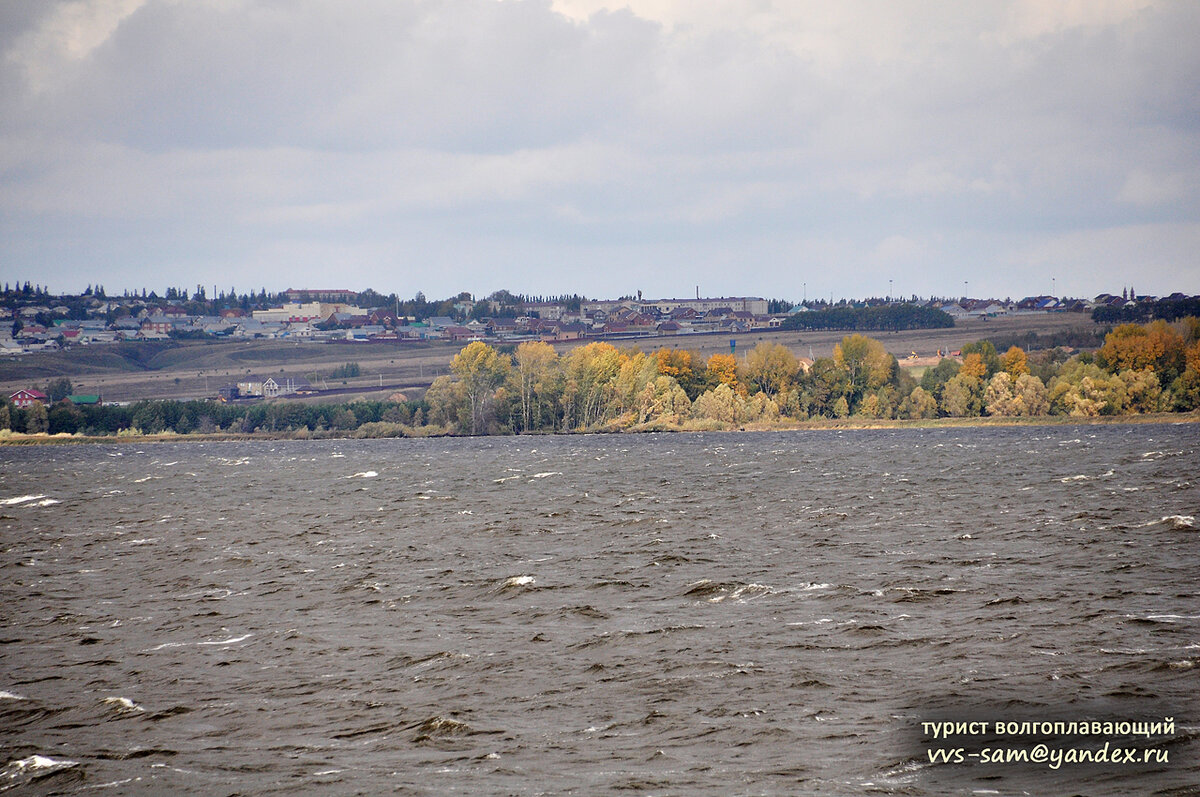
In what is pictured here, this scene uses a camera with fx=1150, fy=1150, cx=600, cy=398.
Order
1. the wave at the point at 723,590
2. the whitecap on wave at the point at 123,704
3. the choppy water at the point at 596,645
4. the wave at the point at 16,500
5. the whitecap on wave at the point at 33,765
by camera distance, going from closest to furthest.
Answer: the choppy water at the point at 596,645 → the whitecap on wave at the point at 33,765 → the whitecap on wave at the point at 123,704 → the wave at the point at 723,590 → the wave at the point at 16,500

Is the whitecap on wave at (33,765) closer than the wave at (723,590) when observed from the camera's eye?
Yes

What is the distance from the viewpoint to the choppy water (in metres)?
18.6

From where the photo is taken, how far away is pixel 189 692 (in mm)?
24000

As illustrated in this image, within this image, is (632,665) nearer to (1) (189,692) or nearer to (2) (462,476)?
(1) (189,692)

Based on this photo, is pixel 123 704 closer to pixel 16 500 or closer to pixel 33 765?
pixel 33 765

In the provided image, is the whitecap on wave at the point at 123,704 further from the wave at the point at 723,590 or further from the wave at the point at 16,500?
the wave at the point at 16,500

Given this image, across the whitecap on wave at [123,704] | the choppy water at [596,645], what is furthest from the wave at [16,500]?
the whitecap on wave at [123,704]

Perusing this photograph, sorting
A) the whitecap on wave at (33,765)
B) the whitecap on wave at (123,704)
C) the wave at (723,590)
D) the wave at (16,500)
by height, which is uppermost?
the whitecap on wave at (33,765)

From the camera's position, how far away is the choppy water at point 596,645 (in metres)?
18.6

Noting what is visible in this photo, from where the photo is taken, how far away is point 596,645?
1073 inches

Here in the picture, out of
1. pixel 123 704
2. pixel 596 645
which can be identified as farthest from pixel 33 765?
pixel 596 645

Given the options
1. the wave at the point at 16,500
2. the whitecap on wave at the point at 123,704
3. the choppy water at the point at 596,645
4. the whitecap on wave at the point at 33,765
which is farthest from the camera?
the wave at the point at 16,500

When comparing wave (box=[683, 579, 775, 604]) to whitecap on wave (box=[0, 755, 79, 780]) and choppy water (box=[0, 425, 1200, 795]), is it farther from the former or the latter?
whitecap on wave (box=[0, 755, 79, 780])

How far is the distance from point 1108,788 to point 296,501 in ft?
214
